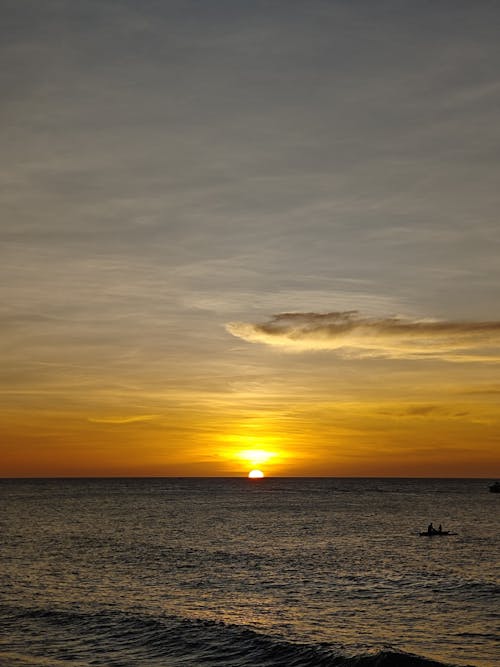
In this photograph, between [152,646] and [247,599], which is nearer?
[152,646]

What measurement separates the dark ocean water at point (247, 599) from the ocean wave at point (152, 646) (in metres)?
0.10

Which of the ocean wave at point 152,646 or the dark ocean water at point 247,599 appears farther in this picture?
the dark ocean water at point 247,599

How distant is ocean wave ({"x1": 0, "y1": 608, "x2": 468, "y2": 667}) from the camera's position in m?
34.7

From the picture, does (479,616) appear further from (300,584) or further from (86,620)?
(86,620)

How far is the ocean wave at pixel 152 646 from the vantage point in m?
34.7

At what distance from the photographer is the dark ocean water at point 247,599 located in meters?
36.6

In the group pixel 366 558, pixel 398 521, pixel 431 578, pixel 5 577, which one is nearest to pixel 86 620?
pixel 5 577

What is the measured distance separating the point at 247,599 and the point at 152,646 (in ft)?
43.2

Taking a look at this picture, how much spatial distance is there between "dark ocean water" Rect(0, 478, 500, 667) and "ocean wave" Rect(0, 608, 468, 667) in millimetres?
105

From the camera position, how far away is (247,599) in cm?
4994

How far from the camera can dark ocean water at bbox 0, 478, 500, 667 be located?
3659 centimetres

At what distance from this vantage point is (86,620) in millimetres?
43531

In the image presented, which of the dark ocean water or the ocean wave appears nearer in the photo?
the ocean wave

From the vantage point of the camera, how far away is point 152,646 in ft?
125
